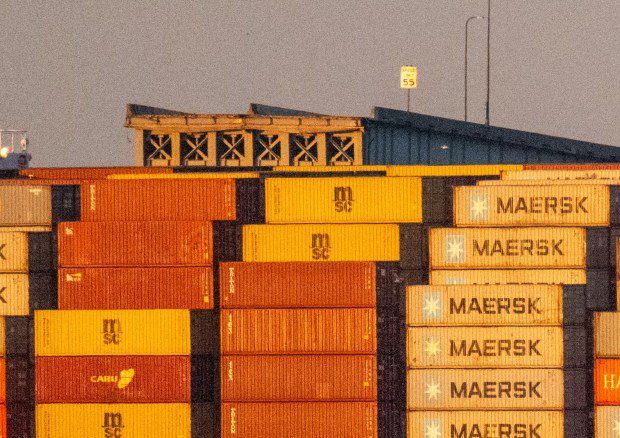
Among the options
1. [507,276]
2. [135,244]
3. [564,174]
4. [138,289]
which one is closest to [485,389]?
[507,276]

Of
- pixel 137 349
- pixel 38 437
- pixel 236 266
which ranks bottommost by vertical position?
pixel 38 437

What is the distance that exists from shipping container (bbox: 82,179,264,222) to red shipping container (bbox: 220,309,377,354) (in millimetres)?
3691

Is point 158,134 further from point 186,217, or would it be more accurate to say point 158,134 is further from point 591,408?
point 591,408

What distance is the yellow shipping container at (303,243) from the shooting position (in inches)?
1651

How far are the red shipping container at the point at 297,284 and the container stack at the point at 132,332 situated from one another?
110 cm

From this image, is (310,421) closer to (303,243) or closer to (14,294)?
(303,243)

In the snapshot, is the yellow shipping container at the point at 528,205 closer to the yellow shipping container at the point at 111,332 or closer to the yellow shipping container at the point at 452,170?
the yellow shipping container at the point at 452,170

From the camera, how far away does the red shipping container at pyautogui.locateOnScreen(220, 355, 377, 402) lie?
41.0 m

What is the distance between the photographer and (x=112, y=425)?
41.5m

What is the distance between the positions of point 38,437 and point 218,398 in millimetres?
5942

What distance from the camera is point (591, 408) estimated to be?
40281 millimetres

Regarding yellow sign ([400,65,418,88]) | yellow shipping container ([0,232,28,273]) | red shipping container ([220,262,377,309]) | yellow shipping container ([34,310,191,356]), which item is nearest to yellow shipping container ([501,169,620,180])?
red shipping container ([220,262,377,309])

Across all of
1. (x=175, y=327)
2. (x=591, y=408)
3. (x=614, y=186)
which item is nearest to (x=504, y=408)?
(x=591, y=408)

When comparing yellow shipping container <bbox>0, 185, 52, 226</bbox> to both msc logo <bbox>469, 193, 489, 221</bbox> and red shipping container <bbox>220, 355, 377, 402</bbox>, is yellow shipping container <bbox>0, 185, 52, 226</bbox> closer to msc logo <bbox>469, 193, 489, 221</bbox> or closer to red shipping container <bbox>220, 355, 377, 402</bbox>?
red shipping container <bbox>220, 355, 377, 402</bbox>
